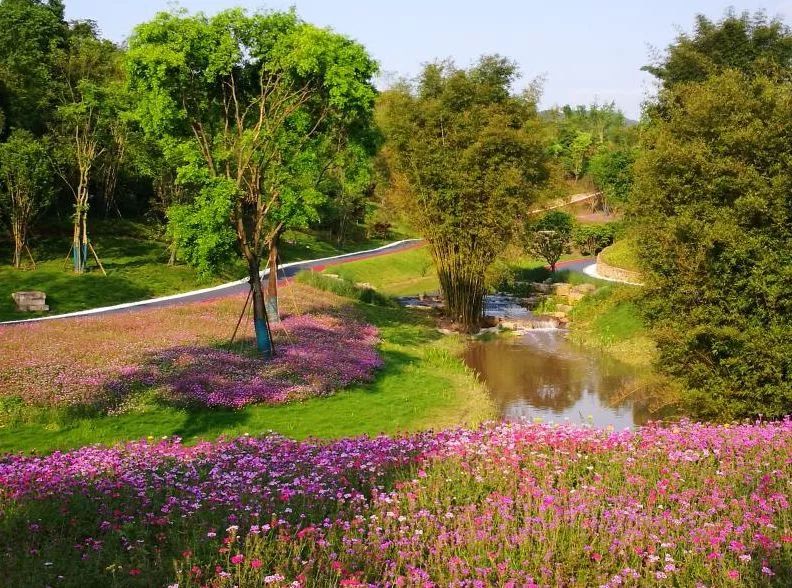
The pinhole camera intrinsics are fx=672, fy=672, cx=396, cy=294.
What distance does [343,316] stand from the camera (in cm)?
3188

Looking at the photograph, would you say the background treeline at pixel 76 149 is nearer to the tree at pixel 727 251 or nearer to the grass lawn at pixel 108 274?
the grass lawn at pixel 108 274

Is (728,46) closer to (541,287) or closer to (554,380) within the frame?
(541,287)

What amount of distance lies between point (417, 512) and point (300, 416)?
9664 mm

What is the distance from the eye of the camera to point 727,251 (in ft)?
52.4

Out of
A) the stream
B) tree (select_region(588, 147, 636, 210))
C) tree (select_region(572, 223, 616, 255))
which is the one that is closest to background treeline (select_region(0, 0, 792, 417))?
the stream

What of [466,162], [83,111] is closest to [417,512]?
[466,162]

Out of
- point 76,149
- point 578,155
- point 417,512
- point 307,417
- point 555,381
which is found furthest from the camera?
point 578,155

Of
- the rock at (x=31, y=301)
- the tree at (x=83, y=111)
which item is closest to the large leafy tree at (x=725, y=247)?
the rock at (x=31, y=301)

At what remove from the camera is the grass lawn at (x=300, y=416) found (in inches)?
622

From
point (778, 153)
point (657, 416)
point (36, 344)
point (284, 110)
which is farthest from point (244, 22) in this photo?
point (657, 416)

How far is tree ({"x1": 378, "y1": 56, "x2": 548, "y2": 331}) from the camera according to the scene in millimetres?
31719

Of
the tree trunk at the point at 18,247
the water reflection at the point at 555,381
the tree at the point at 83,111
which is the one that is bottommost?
the water reflection at the point at 555,381

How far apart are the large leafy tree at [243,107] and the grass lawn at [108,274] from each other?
7.20 m

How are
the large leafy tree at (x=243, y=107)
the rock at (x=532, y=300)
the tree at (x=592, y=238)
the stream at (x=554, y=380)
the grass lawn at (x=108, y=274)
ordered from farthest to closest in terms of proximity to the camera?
the tree at (x=592, y=238)
the rock at (x=532, y=300)
the grass lawn at (x=108, y=274)
the large leafy tree at (x=243, y=107)
the stream at (x=554, y=380)
